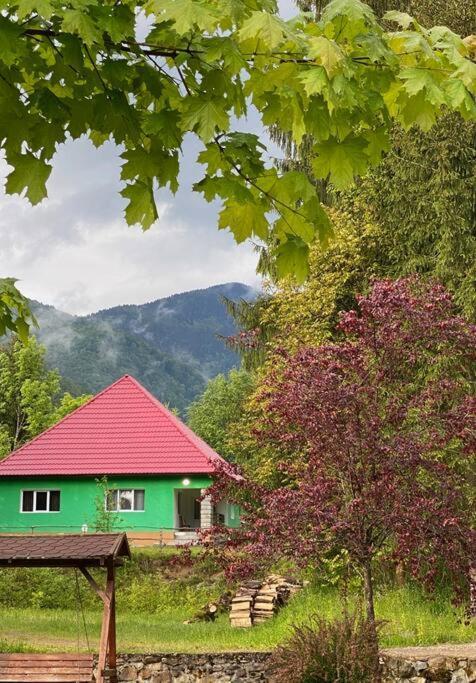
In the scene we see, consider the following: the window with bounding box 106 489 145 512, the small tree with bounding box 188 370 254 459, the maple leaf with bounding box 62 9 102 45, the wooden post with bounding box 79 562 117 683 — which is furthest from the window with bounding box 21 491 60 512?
the small tree with bounding box 188 370 254 459

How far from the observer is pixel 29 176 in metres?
3.65

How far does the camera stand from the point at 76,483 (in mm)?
33062

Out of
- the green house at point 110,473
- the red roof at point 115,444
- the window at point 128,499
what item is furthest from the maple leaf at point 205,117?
the window at point 128,499

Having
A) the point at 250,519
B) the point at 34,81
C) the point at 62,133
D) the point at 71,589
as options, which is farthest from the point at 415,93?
the point at 71,589

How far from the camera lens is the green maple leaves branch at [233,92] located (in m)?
3.33

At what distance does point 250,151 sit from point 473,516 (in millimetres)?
13218

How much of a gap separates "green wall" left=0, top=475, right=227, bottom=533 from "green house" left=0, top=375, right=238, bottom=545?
1.3 inches

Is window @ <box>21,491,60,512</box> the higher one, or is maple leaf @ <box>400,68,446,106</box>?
maple leaf @ <box>400,68,446,106</box>

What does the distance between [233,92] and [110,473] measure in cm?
2972

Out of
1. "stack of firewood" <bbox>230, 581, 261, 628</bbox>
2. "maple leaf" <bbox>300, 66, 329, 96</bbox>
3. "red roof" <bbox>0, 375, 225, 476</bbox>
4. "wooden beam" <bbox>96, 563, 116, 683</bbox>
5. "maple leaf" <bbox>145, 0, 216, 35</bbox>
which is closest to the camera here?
"maple leaf" <bbox>145, 0, 216, 35</bbox>

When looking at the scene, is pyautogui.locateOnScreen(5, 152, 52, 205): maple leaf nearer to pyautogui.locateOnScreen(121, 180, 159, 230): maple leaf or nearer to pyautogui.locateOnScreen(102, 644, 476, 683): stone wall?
pyautogui.locateOnScreen(121, 180, 159, 230): maple leaf

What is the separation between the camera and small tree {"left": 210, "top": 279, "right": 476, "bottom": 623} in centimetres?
1454

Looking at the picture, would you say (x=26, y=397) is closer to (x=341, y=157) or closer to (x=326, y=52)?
(x=341, y=157)

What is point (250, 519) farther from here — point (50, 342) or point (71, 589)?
point (50, 342)
